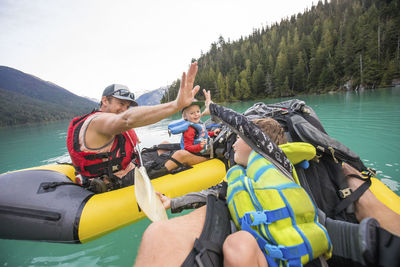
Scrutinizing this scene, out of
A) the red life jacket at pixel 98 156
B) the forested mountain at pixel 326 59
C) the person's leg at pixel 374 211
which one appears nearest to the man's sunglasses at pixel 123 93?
the red life jacket at pixel 98 156

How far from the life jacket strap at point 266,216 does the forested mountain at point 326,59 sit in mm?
42756

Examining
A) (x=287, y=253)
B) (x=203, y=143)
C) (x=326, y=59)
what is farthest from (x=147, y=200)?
(x=326, y=59)

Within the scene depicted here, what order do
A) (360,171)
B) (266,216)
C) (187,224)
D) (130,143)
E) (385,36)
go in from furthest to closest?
(385,36) → (130,143) → (360,171) → (187,224) → (266,216)

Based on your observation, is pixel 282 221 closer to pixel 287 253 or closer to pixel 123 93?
pixel 287 253

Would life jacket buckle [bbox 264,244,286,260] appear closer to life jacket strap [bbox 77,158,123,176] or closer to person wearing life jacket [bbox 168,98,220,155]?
life jacket strap [bbox 77,158,123,176]

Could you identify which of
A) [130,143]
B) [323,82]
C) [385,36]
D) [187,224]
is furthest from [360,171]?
[385,36]

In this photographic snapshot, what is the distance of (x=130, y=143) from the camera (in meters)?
2.78

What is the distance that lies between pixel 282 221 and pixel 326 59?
5735 cm

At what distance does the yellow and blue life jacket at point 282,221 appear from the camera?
41.1 inches

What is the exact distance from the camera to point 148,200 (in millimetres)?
1647

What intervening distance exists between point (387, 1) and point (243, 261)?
8288cm

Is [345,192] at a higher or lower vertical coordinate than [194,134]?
lower

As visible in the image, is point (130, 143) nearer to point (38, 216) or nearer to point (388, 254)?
point (38, 216)

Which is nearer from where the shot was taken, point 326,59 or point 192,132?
point 192,132
